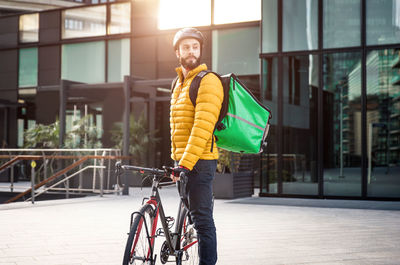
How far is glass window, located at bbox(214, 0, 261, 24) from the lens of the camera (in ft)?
48.2

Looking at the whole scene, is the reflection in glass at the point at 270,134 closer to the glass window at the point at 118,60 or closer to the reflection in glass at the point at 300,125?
the reflection in glass at the point at 300,125

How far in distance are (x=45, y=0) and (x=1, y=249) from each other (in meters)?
25.5

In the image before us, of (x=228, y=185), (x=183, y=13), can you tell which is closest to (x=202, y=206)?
(x=228, y=185)

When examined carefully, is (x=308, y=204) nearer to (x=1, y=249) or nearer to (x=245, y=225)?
(x=245, y=225)

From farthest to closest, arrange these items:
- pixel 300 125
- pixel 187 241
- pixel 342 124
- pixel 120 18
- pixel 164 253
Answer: pixel 120 18 < pixel 300 125 < pixel 342 124 < pixel 187 241 < pixel 164 253

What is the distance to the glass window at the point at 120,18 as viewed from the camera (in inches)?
659

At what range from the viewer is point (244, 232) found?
6562 millimetres

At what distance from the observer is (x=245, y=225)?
7176 millimetres

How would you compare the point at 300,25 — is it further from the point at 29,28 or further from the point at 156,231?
the point at 29,28

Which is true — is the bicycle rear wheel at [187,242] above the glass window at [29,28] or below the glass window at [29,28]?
below

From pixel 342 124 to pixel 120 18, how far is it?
28.9 ft

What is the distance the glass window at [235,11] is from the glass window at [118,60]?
3229 millimetres

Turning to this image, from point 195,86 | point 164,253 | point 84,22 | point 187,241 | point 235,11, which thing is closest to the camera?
point 195,86

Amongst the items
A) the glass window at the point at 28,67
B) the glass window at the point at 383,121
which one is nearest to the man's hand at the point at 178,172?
the glass window at the point at 383,121
